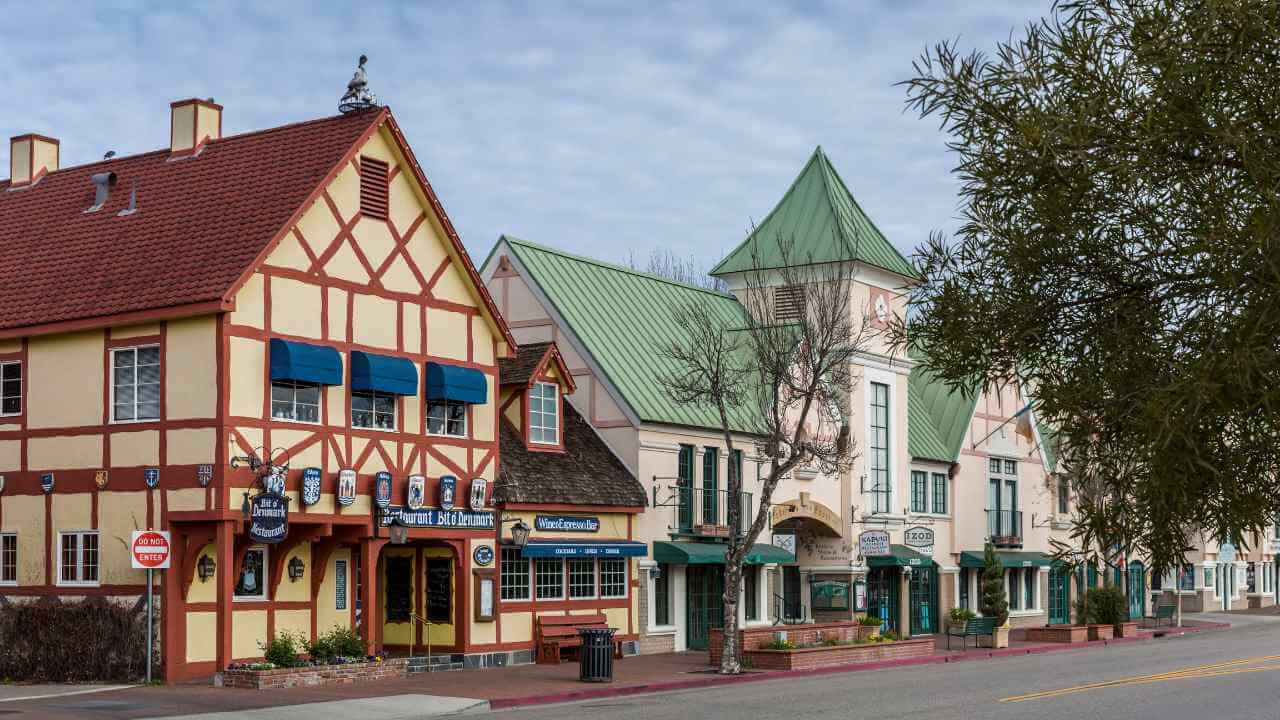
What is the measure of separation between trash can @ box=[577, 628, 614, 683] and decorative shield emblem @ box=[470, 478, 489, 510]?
4.31m

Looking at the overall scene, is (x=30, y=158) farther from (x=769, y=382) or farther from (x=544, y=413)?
(x=769, y=382)

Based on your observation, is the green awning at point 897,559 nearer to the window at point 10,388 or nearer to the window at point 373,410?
the window at point 373,410

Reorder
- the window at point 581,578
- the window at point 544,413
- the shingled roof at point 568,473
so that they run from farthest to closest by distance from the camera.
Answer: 1. the window at point 544,413
2. the window at point 581,578
3. the shingled roof at point 568,473

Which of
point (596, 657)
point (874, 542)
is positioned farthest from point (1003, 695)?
point (874, 542)

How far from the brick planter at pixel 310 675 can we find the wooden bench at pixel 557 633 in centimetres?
522

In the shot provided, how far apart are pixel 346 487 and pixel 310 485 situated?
3.06 ft

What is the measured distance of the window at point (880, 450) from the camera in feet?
146

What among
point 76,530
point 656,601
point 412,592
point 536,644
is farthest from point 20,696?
point 656,601

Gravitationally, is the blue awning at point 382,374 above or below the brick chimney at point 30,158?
below

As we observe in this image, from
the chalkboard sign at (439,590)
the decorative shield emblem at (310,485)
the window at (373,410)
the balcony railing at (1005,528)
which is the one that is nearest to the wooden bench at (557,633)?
the chalkboard sign at (439,590)

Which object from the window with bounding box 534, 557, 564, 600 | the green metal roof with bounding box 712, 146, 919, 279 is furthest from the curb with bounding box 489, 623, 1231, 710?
the green metal roof with bounding box 712, 146, 919, 279

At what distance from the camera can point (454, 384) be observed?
30297 mm

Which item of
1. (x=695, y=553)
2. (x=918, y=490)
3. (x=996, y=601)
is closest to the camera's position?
(x=695, y=553)

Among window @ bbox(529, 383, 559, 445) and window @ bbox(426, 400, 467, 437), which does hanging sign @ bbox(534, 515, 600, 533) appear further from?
window @ bbox(426, 400, 467, 437)
